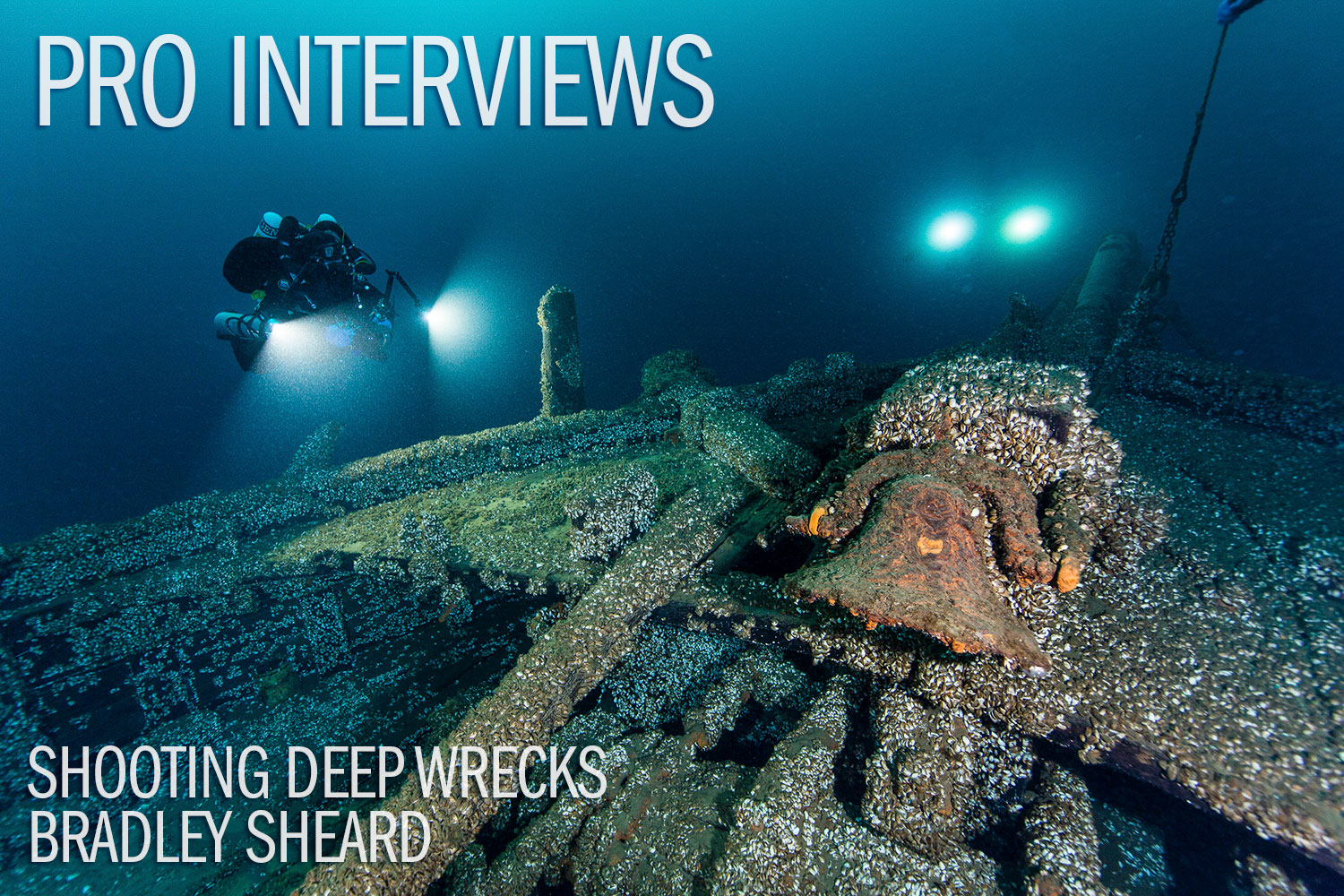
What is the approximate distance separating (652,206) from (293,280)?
60.8 metres

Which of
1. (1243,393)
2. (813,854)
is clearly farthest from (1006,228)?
(813,854)

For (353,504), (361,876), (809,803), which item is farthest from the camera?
(353,504)

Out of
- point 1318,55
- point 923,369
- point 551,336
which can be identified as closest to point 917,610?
point 923,369

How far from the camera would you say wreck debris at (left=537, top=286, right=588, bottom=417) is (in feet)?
23.2

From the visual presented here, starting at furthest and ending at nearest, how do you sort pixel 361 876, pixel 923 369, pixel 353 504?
1. pixel 353 504
2. pixel 923 369
3. pixel 361 876

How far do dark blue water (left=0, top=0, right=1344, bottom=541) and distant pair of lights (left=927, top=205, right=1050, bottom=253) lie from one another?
3.53 ft

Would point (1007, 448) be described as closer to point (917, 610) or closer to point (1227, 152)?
point (917, 610)

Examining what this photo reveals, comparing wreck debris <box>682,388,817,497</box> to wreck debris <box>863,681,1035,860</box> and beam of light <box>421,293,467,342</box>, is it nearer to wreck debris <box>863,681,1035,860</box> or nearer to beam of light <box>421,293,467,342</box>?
wreck debris <box>863,681,1035,860</box>

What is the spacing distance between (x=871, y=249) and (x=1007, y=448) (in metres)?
48.6

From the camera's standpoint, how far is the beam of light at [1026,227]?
82.5ft

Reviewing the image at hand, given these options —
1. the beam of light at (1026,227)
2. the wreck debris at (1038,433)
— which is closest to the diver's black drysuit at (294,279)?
the wreck debris at (1038,433)

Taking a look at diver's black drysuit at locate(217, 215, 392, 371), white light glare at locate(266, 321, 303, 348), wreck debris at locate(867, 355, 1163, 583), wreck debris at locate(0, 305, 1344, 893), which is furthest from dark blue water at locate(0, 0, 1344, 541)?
wreck debris at locate(867, 355, 1163, 583)

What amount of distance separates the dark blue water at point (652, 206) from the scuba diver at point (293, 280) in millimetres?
13598

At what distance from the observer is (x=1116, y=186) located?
36.3 meters
